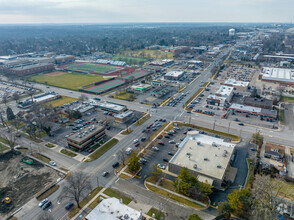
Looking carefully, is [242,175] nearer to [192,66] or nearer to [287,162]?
[287,162]

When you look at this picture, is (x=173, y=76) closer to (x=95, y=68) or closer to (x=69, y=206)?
(x=95, y=68)

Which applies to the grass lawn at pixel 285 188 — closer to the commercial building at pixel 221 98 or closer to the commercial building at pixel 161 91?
the commercial building at pixel 221 98

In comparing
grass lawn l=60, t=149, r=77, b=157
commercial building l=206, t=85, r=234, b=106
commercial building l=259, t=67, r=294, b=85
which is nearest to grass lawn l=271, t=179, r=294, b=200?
commercial building l=206, t=85, r=234, b=106

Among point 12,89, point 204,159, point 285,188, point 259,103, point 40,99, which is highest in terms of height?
point 12,89

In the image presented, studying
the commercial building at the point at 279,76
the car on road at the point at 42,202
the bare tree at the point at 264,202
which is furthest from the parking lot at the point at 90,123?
the commercial building at the point at 279,76

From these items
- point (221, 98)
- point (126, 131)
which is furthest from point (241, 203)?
point (221, 98)

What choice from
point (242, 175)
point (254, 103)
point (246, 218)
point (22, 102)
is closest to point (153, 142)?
point (242, 175)
